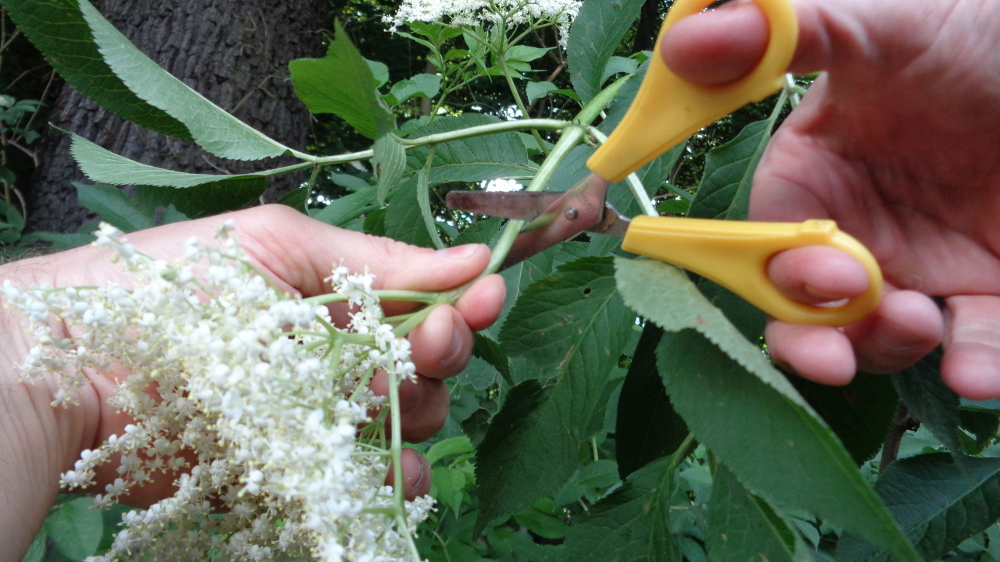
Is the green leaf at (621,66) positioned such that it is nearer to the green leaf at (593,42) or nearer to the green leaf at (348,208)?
the green leaf at (593,42)

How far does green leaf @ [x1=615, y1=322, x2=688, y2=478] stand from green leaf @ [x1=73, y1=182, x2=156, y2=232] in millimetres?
1068

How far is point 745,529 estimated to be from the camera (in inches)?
25.0

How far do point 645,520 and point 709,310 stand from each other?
33 cm

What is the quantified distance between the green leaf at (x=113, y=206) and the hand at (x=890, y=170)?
1.18 m

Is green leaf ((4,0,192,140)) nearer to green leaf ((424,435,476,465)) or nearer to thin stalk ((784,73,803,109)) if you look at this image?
green leaf ((424,435,476,465))

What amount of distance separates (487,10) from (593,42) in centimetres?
49

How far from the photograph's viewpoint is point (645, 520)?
2.52ft

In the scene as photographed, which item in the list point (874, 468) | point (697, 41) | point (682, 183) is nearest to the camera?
point (697, 41)

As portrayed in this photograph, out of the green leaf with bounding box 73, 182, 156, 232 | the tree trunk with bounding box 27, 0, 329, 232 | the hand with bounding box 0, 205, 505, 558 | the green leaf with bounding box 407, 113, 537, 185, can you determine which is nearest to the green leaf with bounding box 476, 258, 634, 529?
the hand with bounding box 0, 205, 505, 558

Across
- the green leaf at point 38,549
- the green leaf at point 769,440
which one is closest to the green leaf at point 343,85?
the green leaf at point 769,440

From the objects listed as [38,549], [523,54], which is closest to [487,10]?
[523,54]

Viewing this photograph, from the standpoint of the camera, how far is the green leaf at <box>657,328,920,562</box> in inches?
18.9

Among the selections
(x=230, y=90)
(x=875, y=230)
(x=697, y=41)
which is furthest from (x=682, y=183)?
(x=697, y=41)

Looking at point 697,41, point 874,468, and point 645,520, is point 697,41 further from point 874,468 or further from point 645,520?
point 874,468
